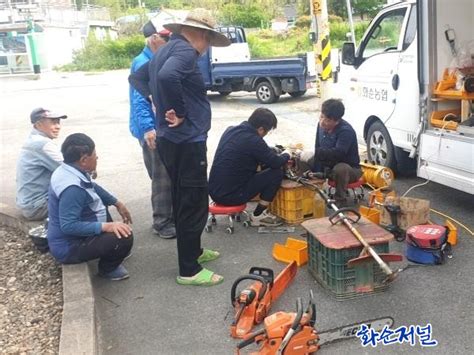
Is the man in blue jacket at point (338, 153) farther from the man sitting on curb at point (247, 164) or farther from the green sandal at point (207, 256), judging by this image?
the green sandal at point (207, 256)

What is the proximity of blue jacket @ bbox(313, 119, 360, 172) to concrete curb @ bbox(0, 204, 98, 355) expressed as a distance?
8.64ft

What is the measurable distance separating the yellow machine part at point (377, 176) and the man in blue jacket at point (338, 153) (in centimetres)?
37

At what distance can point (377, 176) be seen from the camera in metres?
5.80

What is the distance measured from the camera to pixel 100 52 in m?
38.2

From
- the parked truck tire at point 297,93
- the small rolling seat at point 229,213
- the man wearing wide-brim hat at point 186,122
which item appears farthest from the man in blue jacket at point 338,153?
the parked truck tire at point 297,93

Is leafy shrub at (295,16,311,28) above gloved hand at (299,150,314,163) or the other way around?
above

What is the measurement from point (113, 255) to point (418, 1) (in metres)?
3.85

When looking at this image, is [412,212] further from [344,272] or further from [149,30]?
[149,30]

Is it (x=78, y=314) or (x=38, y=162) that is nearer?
(x=78, y=314)

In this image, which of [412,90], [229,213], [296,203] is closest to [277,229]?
[296,203]

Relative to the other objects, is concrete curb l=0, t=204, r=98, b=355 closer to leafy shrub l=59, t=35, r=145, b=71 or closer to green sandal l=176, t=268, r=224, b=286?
green sandal l=176, t=268, r=224, b=286

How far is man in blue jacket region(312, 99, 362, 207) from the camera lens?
533 cm

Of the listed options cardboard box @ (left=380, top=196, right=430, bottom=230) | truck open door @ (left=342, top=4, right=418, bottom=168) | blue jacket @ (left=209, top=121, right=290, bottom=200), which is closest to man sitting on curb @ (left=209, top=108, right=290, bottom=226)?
blue jacket @ (left=209, top=121, right=290, bottom=200)

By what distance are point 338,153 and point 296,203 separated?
74 centimetres
